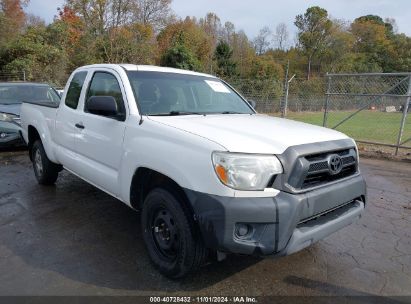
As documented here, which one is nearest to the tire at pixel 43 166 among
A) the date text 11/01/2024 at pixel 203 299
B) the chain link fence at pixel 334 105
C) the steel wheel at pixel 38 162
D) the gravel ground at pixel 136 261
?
the steel wheel at pixel 38 162

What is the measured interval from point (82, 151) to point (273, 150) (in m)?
2.53

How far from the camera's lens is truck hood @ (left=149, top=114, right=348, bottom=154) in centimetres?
292

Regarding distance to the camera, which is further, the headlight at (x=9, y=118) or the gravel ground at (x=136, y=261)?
the headlight at (x=9, y=118)

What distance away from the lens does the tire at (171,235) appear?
305 cm

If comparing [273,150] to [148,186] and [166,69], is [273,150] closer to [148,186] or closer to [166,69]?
[148,186]

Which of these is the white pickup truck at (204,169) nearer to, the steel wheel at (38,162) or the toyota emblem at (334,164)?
the toyota emblem at (334,164)

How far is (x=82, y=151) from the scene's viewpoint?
453cm

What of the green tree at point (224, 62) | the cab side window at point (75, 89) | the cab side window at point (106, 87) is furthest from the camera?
the green tree at point (224, 62)

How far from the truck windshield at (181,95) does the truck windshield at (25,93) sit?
20.8 ft

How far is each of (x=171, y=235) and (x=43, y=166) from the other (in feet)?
11.6

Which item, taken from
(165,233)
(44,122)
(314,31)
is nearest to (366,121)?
(44,122)

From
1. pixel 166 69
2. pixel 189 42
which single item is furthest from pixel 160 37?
pixel 166 69

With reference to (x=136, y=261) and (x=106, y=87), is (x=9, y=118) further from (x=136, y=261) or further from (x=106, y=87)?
(x=136, y=261)

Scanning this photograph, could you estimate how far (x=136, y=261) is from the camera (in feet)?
12.0
